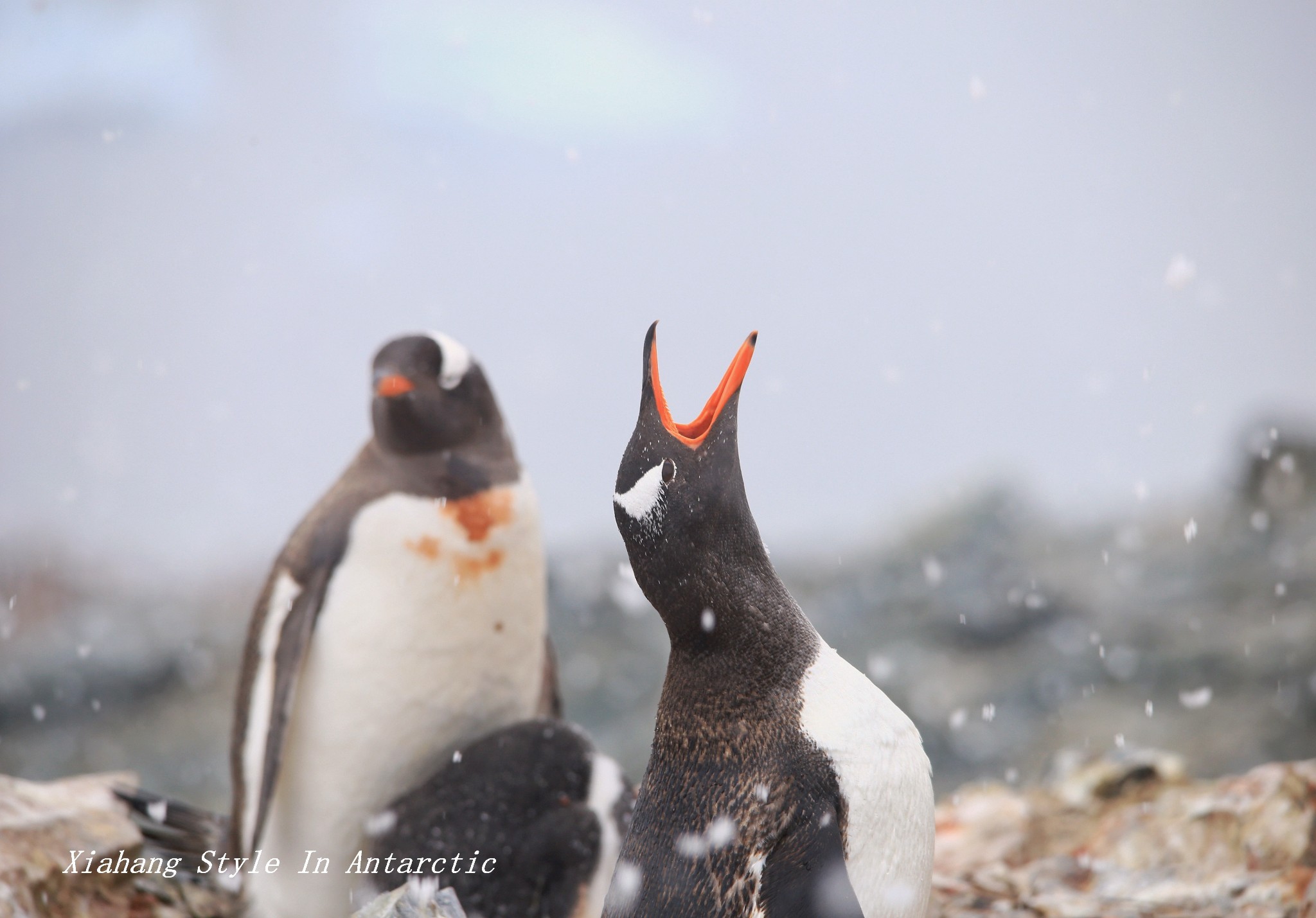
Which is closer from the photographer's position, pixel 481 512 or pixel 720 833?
pixel 720 833

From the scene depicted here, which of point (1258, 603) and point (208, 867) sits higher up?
point (1258, 603)

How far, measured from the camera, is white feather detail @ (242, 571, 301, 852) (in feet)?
4.86

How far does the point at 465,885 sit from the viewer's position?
137cm

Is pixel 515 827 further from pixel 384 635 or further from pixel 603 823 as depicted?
pixel 384 635

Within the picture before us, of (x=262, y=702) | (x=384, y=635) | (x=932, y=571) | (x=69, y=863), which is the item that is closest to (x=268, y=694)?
(x=262, y=702)

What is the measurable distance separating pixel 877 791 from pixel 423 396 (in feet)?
3.04

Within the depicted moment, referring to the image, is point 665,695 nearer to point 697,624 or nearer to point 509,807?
point 697,624

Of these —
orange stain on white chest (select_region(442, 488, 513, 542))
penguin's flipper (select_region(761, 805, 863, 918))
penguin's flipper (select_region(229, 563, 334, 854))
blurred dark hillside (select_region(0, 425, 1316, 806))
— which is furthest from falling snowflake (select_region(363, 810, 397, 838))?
blurred dark hillside (select_region(0, 425, 1316, 806))

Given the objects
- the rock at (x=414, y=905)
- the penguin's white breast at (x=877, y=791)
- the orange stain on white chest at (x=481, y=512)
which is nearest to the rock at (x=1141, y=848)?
the penguin's white breast at (x=877, y=791)

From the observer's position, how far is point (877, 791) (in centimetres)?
90

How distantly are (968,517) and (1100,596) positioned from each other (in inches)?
28.6

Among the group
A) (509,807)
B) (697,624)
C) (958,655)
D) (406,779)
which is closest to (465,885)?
(509,807)

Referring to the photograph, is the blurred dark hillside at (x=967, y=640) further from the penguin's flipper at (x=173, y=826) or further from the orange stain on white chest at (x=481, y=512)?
the orange stain on white chest at (x=481, y=512)

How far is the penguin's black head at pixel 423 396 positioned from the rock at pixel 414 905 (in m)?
0.67
